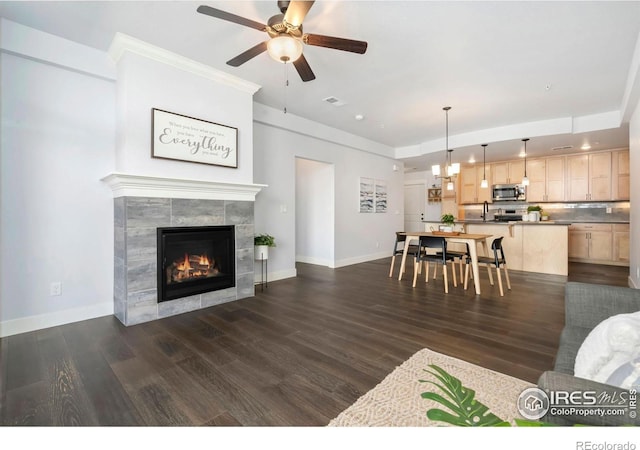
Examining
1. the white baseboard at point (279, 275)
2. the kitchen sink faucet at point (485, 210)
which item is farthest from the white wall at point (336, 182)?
the kitchen sink faucet at point (485, 210)

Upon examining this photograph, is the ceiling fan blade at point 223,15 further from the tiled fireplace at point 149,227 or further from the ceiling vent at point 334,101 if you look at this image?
the ceiling vent at point 334,101

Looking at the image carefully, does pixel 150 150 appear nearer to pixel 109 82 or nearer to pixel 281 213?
pixel 109 82

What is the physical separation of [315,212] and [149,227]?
362cm

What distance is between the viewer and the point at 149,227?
Answer: 2988mm

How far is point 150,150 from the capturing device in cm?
301

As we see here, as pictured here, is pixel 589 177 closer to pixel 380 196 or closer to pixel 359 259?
pixel 380 196

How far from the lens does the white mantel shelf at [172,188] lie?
9.31ft

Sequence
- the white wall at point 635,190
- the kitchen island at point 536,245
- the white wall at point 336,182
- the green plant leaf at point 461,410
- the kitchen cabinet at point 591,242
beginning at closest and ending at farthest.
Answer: the green plant leaf at point 461,410 < the white wall at point 635,190 < the white wall at point 336,182 < the kitchen island at point 536,245 < the kitchen cabinet at point 591,242

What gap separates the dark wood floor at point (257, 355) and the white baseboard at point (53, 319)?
123mm

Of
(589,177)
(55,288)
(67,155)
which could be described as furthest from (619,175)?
(55,288)

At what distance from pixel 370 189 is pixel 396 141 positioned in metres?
1.24

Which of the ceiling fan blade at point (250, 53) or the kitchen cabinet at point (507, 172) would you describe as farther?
the kitchen cabinet at point (507, 172)

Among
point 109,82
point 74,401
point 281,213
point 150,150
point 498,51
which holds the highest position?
point 498,51
